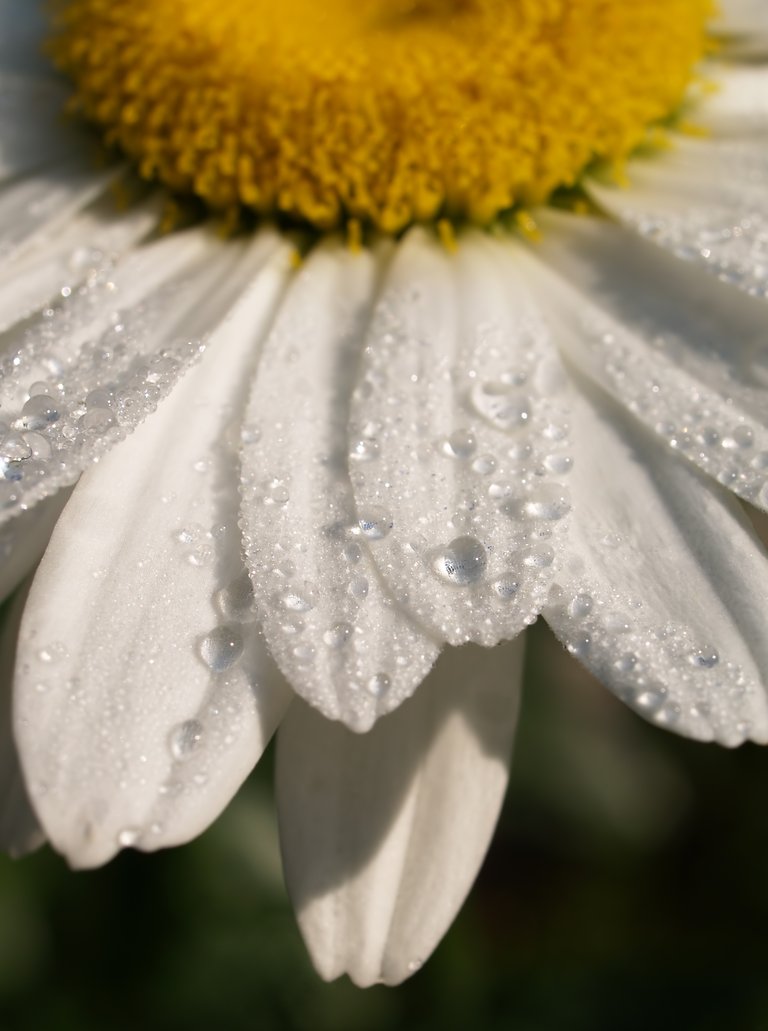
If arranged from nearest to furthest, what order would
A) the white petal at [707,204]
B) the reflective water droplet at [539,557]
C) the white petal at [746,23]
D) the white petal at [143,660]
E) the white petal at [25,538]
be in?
the white petal at [143,660]
the reflective water droplet at [539,557]
the white petal at [25,538]
the white petal at [707,204]
the white petal at [746,23]

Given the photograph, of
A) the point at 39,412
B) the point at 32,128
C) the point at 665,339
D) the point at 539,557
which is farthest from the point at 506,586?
the point at 32,128

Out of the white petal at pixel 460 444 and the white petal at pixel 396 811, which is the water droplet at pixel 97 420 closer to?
the white petal at pixel 460 444

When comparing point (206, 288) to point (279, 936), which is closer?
point (206, 288)

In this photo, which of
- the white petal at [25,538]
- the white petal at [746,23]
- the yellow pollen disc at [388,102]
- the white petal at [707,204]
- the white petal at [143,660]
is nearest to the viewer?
the white petal at [143,660]

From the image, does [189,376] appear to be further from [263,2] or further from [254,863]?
[254,863]

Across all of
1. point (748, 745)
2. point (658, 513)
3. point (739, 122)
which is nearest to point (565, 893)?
point (748, 745)

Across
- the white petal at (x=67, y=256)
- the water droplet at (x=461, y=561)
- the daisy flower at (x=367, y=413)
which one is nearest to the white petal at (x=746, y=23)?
the daisy flower at (x=367, y=413)

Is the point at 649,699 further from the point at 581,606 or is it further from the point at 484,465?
the point at 484,465
